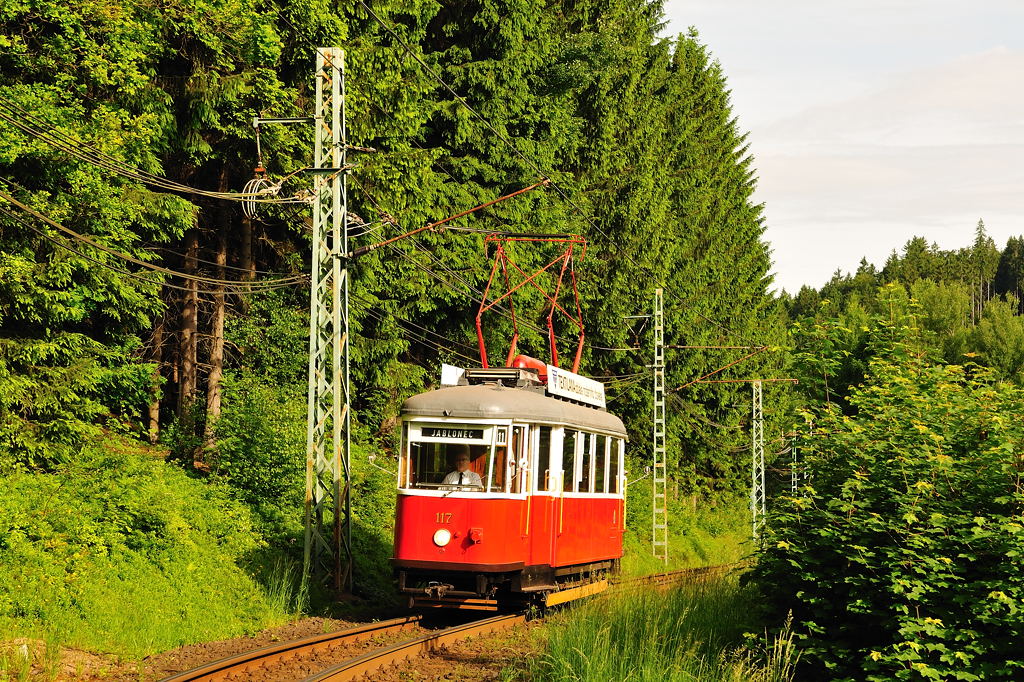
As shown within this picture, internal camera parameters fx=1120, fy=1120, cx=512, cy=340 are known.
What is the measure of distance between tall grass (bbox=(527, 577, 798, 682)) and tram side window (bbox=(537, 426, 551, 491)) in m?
2.00

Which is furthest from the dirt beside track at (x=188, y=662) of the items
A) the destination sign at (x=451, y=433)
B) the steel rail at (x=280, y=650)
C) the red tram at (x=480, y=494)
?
the destination sign at (x=451, y=433)

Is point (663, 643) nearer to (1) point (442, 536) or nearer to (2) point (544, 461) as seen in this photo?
(1) point (442, 536)

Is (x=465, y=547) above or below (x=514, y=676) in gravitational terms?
above

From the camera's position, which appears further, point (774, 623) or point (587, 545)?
point (587, 545)

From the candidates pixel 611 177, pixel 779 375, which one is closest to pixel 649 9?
pixel 611 177

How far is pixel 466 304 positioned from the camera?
1154 inches

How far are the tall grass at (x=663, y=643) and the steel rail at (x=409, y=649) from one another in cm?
114

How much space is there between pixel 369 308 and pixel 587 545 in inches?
411

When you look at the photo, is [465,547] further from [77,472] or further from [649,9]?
[649,9]

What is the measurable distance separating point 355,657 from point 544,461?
4.71 m

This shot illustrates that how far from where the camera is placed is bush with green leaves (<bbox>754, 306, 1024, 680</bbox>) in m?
9.39

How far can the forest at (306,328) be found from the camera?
1045 cm

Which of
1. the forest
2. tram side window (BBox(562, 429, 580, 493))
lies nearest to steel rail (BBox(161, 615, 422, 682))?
the forest

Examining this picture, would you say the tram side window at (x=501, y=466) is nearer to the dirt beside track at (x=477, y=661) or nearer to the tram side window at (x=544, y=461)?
the tram side window at (x=544, y=461)
